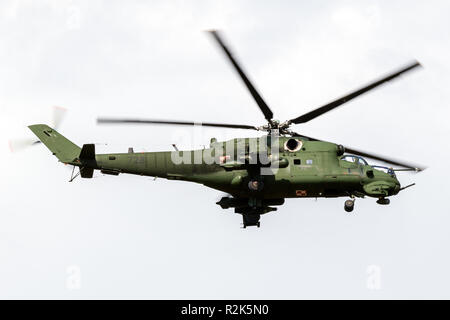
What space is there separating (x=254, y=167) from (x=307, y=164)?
2.65 meters

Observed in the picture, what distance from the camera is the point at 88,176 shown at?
35438mm

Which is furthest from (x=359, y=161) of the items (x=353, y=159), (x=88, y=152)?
(x=88, y=152)

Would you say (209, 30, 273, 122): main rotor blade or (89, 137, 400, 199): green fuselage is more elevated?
(209, 30, 273, 122): main rotor blade

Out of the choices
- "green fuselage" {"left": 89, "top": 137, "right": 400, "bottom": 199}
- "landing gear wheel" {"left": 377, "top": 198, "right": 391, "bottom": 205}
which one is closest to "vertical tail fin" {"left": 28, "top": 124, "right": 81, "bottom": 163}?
"green fuselage" {"left": 89, "top": 137, "right": 400, "bottom": 199}

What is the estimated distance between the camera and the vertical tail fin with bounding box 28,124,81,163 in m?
36.2

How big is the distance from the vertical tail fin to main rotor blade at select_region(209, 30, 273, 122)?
10.4 m

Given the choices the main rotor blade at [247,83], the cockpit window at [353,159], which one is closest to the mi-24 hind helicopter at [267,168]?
the cockpit window at [353,159]

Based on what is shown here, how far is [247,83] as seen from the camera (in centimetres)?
2995

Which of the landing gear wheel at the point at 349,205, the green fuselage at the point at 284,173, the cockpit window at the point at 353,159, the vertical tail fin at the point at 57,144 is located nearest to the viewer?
the landing gear wheel at the point at 349,205

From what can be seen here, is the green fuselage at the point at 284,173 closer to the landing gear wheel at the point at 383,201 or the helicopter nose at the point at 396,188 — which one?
the helicopter nose at the point at 396,188

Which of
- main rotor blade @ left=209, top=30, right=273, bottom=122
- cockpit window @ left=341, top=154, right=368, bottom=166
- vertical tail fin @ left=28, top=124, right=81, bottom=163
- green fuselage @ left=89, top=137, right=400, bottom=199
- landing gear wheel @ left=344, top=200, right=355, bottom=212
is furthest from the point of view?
vertical tail fin @ left=28, top=124, right=81, bottom=163

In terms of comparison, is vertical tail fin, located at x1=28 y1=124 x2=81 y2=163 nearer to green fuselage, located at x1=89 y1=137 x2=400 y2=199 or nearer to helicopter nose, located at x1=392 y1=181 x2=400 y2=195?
green fuselage, located at x1=89 y1=137 x2=400 y2=199

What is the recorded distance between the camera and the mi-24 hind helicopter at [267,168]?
3416 cm

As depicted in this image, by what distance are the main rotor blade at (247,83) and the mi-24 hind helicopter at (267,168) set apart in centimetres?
138
